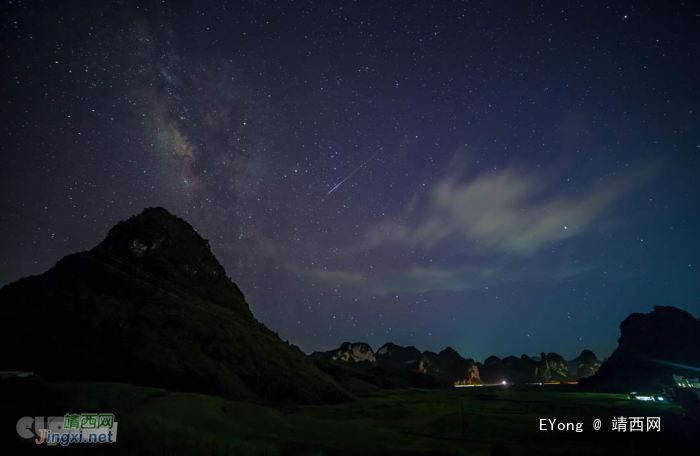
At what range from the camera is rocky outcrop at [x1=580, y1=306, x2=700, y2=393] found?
8338 cm

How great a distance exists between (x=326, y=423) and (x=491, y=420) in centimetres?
1505

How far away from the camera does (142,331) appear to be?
38.9 m

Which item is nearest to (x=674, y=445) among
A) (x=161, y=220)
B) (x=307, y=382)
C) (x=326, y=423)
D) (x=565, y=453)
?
(x=565, y=453)

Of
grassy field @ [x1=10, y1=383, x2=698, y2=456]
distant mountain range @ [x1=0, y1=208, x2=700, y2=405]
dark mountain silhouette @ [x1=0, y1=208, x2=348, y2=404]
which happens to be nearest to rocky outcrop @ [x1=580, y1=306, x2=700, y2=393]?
distant mountain range @ [x1=0, y1=208, x2=700, y2=405]

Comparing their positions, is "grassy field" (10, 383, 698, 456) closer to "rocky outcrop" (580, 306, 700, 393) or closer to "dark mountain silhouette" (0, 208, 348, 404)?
"dark mountain silhouette" (0, 208, 348, 404)

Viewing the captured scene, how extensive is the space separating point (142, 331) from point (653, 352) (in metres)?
123

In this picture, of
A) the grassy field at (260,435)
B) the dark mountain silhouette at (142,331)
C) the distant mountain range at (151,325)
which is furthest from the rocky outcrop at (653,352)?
the dark mountain silhouette at (142,331)

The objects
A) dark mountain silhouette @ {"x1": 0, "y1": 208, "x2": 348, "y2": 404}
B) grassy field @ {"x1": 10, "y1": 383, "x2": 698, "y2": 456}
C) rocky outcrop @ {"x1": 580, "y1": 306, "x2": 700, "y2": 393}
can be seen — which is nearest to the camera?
grassy field @ {"x1": 10, "y1": 383, "x2": 698, "y2": 456}

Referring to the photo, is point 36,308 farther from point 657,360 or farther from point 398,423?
point 657,360

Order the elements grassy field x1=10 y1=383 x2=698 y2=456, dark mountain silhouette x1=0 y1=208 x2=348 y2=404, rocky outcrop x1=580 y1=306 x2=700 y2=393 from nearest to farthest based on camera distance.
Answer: grassy field x1=10 y1=383 x2=698 y2=456 → dark mountain silhouette x1=0 y1=208 x2=348 y2=404 → rocky outcrop x1=580 y1=306 x2=700 y2=393

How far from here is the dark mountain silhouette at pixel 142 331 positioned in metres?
35.1

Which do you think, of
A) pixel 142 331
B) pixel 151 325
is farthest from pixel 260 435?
pixel 151 325

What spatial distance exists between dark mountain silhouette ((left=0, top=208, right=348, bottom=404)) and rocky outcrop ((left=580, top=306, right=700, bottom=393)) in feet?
288

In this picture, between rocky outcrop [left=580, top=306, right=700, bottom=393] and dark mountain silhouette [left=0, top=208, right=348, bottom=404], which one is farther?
rocky outcrop [left=580, top=306, right=700, bottom=393]
